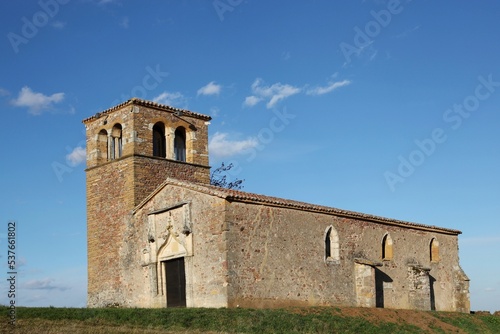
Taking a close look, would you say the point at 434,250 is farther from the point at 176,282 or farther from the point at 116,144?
the point at 116,144

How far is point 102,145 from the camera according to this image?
1298 inches

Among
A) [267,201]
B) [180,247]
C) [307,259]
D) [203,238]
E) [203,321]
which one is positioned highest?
[267,201]

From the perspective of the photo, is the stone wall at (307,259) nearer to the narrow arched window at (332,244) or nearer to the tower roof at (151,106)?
the narrow arched window at (332,244)

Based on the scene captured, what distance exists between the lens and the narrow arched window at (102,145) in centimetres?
3281

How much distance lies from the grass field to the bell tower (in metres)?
6.64

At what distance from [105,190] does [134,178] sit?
2167mm

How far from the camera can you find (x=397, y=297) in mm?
33969

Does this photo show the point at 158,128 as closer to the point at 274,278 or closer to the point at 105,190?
the point at 105,190

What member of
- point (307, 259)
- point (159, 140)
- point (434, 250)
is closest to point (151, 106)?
Result: point (159, 140)

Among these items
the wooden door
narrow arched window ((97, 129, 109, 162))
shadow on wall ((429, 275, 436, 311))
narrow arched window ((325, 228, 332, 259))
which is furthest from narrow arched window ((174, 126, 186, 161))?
shadow on wall ((429, 275, 436, 311))

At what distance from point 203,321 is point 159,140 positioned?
38.0 ft

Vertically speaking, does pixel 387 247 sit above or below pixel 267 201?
below

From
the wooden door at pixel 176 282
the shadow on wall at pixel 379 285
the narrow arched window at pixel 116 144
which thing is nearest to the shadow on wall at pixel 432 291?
the shadow on wall at pixel 379 285

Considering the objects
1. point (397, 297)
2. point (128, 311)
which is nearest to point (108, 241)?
point (128, 311)
